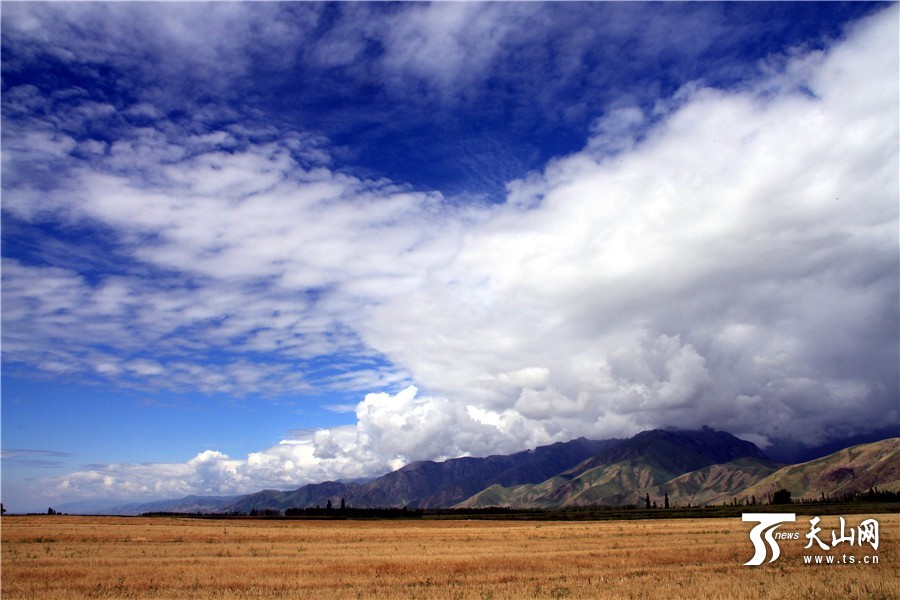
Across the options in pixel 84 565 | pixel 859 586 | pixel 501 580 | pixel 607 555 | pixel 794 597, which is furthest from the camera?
pixel 607 555

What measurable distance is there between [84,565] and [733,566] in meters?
42.6

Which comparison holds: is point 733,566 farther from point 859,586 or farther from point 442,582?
point 442,582

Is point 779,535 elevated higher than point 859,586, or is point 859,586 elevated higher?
point 859,586

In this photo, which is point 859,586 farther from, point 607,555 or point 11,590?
point 11,590

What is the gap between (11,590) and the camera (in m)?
28.9

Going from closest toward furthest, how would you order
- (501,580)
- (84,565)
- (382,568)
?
1. (501,580)
2. (382,568)
3. (84,565)

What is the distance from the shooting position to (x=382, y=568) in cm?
3619

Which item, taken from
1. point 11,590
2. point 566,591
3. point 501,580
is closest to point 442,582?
point 501,580

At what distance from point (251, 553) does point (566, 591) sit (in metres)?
31.1

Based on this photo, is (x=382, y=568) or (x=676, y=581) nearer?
(x=676, y=581)

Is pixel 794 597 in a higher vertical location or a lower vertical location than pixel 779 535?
higher

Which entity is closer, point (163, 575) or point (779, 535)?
point (163, 575)

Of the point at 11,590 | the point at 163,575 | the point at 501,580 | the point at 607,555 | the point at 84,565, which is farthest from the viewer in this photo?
the point at 607,555

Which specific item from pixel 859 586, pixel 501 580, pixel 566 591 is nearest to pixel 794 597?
pixel 859 586
